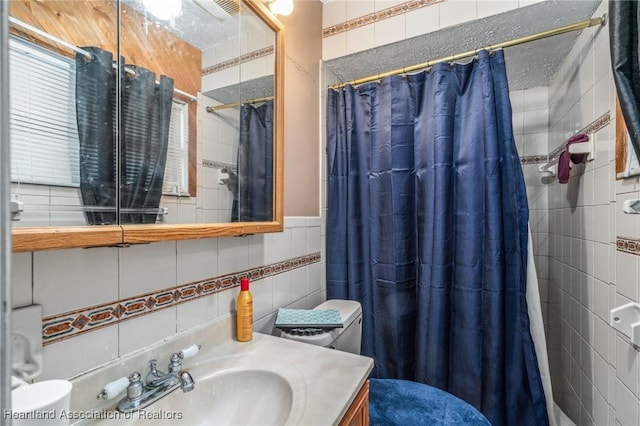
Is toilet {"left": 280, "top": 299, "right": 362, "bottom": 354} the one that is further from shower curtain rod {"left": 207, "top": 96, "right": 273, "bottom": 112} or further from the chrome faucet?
shower curtain rod {"left": 207, "top": 96, "right": 273, "bottom": 112}

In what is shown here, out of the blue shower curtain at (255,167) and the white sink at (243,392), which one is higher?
the blue shower curtain at (255,167)

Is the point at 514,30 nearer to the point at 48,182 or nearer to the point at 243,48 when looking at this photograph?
the point at 243,48

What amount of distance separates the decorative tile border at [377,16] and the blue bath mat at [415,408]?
1775 mm

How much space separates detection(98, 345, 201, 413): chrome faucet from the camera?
0.66m

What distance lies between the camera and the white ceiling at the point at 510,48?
1.27 meters

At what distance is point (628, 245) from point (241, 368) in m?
1.33

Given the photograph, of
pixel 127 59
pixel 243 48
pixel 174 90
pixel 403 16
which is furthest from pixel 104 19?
pixel 403 16

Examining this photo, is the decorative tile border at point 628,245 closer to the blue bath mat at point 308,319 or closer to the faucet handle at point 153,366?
the blue bath mat at point 308,319

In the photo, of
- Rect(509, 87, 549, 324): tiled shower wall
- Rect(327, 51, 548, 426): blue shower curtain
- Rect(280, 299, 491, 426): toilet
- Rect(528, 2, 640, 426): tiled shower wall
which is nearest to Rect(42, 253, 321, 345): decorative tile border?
Rect(280, 299, 491, 426): toilet

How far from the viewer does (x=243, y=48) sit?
108 centimetres

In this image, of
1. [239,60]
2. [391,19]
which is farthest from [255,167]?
[391,19]

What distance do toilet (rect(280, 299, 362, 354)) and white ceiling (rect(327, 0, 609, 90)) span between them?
136cm

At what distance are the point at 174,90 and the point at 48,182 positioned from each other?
0.40m

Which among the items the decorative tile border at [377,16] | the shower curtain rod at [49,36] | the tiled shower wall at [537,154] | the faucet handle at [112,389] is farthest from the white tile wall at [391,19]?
the faucet handle at [112,389]
